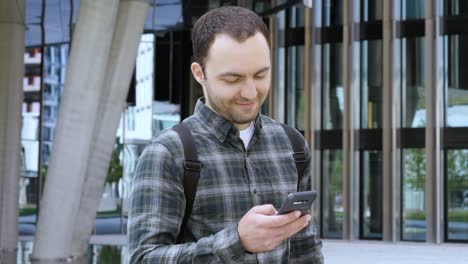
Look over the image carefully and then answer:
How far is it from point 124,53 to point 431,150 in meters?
11.9

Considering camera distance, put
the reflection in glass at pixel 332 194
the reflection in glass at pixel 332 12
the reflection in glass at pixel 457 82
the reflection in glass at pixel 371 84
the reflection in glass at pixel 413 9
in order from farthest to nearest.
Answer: the reflection in glass at pixel 332 12 < the reflection in glass at pixel 332 194 < the reflection in glass at pixel 371 84 < the reflection in glass at pixel 413 9 < the reflection in glass at pixel 457 82

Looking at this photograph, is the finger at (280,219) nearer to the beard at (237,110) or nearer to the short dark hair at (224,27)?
the beard at (237,110)

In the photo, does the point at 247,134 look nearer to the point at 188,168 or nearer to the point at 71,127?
A: the point at 188,168

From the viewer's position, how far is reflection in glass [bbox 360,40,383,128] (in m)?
28.0

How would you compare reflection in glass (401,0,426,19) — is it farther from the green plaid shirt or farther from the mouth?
the mouth

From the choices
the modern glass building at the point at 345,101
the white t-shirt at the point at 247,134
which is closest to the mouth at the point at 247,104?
the white t-shirt at the point at 247,134

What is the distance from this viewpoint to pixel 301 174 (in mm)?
2418

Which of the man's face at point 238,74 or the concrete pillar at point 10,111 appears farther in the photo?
the concrete pillar at point 10,111

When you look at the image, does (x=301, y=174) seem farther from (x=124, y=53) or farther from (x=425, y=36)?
(x=425, y=36)

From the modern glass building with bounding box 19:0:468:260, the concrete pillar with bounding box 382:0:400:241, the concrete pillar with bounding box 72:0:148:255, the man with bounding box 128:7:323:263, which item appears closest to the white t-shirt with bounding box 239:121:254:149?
the man with bounding box 128:7:323:263

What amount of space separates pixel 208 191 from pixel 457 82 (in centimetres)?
2569

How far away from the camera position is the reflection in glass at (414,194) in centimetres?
2684

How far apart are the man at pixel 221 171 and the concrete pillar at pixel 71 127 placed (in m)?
15.2

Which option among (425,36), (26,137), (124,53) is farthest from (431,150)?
(26,137)
